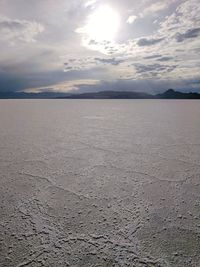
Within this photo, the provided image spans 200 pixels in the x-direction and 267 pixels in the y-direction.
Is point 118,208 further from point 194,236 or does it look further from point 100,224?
point 194,236

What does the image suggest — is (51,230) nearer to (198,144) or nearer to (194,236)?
(194,236)

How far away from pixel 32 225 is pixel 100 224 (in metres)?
0.95

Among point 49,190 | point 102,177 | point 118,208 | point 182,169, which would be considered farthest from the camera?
point 182,169

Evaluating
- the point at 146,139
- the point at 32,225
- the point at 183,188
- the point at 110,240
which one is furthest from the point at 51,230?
the point at 146,139

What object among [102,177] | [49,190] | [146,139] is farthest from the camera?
[146,139]

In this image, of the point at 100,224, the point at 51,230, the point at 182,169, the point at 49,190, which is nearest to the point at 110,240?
the point at 100,224

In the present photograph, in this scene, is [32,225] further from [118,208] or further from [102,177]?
[102,177]

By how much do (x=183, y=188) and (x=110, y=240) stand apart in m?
2.22

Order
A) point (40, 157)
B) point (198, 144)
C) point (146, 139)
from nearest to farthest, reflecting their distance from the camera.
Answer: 1. point (40, 157)
2. point (198, 144)
3. point (146, 139)

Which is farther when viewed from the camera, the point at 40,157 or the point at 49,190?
the point at 40,157

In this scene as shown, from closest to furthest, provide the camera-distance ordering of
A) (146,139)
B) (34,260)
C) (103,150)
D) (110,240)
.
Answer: (34,260)
(110,240)
(103,150)
(146,139)

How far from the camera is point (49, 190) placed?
168 inches

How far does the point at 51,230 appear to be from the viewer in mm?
3016

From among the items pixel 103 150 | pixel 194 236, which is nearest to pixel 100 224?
pixel 194 236
